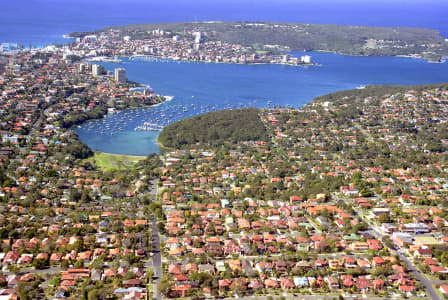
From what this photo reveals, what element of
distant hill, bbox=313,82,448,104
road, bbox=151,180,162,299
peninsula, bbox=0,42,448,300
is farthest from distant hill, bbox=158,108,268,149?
road, bbox=151,180,162,299

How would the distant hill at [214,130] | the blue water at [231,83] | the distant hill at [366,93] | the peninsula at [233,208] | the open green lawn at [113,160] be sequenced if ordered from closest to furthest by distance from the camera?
the peninsula at [233,208] → the open green lawn at [113,160] → the distant hill at [214,130] → the blue water at [231,83] → the distant hill at [366,93]

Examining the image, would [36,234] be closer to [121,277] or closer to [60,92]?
[121,277]

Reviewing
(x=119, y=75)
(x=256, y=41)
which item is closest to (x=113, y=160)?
(x=119, y=75)

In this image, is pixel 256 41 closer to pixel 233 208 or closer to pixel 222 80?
pixel 222 80

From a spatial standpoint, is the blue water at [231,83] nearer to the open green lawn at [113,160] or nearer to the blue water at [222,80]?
the blue water at [222,80]

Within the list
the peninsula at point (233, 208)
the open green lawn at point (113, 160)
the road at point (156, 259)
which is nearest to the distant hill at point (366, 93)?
the peninsula at point (233, 208)

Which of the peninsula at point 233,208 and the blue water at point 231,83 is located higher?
the blue water at point 231,83
